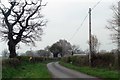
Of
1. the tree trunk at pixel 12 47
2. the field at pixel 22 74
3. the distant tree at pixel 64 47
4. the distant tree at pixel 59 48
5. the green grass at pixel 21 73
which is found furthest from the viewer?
the distant tree at pixel 64 47

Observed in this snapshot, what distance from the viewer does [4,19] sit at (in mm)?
53594

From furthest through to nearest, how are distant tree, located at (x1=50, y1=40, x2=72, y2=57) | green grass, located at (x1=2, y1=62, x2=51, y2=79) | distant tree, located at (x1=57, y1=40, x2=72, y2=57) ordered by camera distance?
distant tree, located at (x1=57, y1=40, x2=72, y2=57), distant tree, located at (x1=50, y1=40, x2=72, y2=57), green grass, located at (x1=2, y1=62, x2=51, y2=79)

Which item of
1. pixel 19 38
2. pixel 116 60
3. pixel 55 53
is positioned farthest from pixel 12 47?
pixel 55 53

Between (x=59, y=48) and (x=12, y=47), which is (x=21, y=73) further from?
(x=59, y=48)

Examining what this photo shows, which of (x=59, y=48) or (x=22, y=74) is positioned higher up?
(x=59, y=48)

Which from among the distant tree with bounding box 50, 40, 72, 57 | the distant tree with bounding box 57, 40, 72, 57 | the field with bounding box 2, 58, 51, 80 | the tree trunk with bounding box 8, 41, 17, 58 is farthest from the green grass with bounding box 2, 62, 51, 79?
the distant tree with bounding box 57, 40, 72, 57

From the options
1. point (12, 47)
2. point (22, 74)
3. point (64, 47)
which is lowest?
point (22, 74)

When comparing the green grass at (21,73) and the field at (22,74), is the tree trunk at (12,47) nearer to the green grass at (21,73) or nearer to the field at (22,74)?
the green grass at (21,73)

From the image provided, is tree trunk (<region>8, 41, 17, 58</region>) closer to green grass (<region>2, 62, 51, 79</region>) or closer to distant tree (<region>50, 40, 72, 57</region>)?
green grass (<region>2, 62, 51, 79</region>)

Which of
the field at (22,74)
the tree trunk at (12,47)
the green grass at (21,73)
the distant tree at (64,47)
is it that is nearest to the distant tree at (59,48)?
the distant tree at (64,47)

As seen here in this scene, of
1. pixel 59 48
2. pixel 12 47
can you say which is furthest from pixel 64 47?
pixel 12 47

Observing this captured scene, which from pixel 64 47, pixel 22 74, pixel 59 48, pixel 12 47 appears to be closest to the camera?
pixel 22 74

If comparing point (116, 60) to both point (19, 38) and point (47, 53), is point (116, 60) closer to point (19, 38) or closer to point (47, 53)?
point (19, 38)

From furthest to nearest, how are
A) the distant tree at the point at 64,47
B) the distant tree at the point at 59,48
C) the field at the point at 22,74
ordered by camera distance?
the distant tree at the point at 64,47 → the distant tree at the point at 59,48 → the field at the point at 22,74
